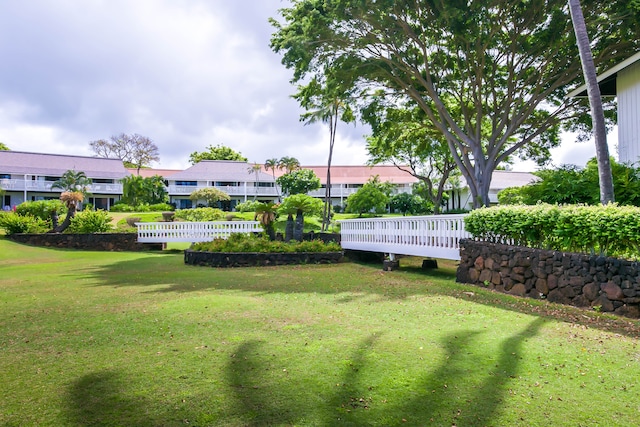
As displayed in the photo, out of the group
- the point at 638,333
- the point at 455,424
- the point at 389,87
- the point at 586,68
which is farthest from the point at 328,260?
the point at 455,424

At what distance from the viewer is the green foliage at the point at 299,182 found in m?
43.9

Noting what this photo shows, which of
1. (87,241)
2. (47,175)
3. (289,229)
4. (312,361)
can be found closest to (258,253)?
(289,229)

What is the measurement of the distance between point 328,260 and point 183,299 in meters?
7.38

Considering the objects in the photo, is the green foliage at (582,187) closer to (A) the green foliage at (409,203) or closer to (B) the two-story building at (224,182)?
(A) the green foliage at (409,203)

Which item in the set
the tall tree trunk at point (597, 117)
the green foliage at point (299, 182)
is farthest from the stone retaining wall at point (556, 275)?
the green foliage at point (299, 182)

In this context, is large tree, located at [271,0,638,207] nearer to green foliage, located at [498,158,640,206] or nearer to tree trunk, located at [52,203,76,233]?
green foliage, located at [498,158,640,206]

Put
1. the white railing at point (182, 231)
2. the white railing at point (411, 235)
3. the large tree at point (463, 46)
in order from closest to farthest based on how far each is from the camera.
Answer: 1. the white railing at point (411, 235)
2. the large tree at point (463, 46)
3. the white railing at point (182, 231)

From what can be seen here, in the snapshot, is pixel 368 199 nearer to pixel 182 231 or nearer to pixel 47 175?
pixel 182 231

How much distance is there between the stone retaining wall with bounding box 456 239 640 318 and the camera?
6.32m

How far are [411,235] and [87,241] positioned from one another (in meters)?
15.5

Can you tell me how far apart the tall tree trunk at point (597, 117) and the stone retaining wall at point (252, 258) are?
816cm

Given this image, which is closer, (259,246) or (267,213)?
(259,246)

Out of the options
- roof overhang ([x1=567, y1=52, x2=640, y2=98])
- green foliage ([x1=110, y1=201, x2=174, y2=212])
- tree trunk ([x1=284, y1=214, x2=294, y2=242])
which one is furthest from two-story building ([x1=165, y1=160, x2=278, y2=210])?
roof overhang ([x1=567, y1=52, x2=640, y2=98])

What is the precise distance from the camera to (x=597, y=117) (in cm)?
833
